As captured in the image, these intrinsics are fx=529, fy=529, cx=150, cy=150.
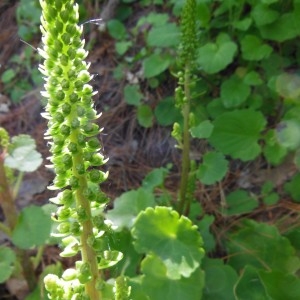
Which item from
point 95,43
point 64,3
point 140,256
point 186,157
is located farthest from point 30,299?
point 95,43

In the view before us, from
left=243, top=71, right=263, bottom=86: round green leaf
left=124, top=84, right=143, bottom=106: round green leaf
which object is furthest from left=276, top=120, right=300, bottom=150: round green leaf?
left=124, top=84, right=143, bottom=106: round green leaf

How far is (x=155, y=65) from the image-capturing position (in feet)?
8.78

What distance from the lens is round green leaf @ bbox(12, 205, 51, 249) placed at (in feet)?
6.10

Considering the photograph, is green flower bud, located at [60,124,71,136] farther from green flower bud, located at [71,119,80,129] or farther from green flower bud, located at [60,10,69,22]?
green flower bud, located at [60,10,69,22]

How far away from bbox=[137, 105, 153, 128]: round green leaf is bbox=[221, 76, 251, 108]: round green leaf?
16.5 inches

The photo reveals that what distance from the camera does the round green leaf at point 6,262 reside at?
1812 mm

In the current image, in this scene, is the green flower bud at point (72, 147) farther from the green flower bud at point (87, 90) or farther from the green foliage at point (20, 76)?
the green foliage at point (20, 76)

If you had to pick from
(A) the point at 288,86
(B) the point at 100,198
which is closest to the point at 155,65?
(A) the point at 288,86

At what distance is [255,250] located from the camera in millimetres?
1949

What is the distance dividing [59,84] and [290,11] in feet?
6.46

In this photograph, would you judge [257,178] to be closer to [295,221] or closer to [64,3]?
[295,221]

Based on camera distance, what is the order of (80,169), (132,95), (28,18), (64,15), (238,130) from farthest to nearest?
1. (28,18)
2. (132,95)
3. (238,130)
4. (80,169)
5. (64,15)

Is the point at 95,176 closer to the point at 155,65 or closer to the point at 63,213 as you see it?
the point at 63,213

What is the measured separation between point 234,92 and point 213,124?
35cm
